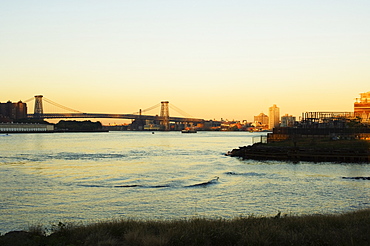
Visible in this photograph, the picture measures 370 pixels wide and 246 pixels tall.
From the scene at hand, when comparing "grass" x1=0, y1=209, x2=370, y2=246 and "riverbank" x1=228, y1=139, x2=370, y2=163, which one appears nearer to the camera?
"grass" x1=0, y1=209, x2=370, y2=246

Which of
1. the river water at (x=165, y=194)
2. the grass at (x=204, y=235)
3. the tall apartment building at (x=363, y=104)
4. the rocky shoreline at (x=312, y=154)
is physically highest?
the tall apartment building at (x=363, y=104)

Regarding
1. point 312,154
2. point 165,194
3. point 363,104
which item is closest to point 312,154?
point 312,154

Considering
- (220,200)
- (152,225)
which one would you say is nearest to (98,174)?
(220,200)

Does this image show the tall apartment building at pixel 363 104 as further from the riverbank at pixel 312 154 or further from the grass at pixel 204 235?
the grass at pixel 204 235

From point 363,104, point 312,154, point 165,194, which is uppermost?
point 363,104

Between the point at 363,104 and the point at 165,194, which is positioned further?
the point at 363,104

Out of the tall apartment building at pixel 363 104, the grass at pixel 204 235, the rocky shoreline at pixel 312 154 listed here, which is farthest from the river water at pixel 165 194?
the tall apartment building at pixel 363 104

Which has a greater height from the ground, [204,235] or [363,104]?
[363,104]

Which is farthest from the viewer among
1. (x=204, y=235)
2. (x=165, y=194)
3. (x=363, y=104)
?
(x=363, y=104)

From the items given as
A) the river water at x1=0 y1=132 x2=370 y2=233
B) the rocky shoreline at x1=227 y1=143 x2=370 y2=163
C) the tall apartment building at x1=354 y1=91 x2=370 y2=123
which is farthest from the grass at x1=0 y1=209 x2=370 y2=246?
the tall apartment building at x1=354 y1=91 x2=370 y2=123

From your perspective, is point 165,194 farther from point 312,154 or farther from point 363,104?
point 363,104

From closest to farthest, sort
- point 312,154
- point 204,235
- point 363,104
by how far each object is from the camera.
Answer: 1. point 204,235
2. point 312,154
3. point 363,104

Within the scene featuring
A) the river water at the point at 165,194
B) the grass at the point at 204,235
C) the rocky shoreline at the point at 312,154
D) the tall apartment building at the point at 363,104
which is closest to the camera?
the grass at the point at 204,235

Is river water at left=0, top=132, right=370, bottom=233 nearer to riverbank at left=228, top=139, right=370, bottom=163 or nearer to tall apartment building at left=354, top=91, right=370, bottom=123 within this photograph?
riverbank at left=228, top=139, right=370, bottom=163
